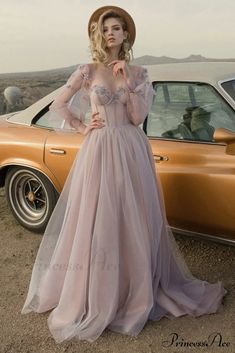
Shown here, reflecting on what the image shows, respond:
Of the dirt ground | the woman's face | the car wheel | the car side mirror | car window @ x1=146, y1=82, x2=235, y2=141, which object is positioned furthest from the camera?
the car wheel

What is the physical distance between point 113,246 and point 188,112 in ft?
4.09

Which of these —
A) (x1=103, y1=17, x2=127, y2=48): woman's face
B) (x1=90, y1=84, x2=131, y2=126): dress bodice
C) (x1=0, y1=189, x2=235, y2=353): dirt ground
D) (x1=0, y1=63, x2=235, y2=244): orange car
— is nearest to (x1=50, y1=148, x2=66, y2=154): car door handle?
(x1=0, y1=63, x2=235, y2=244): orange car

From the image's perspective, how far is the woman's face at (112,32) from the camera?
10.1ft

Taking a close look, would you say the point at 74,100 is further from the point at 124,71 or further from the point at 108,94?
the point at 124,71

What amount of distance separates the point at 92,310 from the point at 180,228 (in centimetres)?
106

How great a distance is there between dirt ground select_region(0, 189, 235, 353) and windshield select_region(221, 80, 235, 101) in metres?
1.33

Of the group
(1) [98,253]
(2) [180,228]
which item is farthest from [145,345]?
(2) [180,228]

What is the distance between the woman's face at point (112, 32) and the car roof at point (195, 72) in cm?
89

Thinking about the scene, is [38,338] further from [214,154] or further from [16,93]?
[16,93]

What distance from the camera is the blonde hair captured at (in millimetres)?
3080

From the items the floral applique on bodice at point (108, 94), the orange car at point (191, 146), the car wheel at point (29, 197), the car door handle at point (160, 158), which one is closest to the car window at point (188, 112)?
the orange car at point (191, 146)

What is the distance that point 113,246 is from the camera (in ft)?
10.3

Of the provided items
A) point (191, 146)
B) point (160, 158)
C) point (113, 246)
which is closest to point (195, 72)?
point (191, 146)

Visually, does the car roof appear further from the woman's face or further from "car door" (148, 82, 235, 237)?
the woman's face
